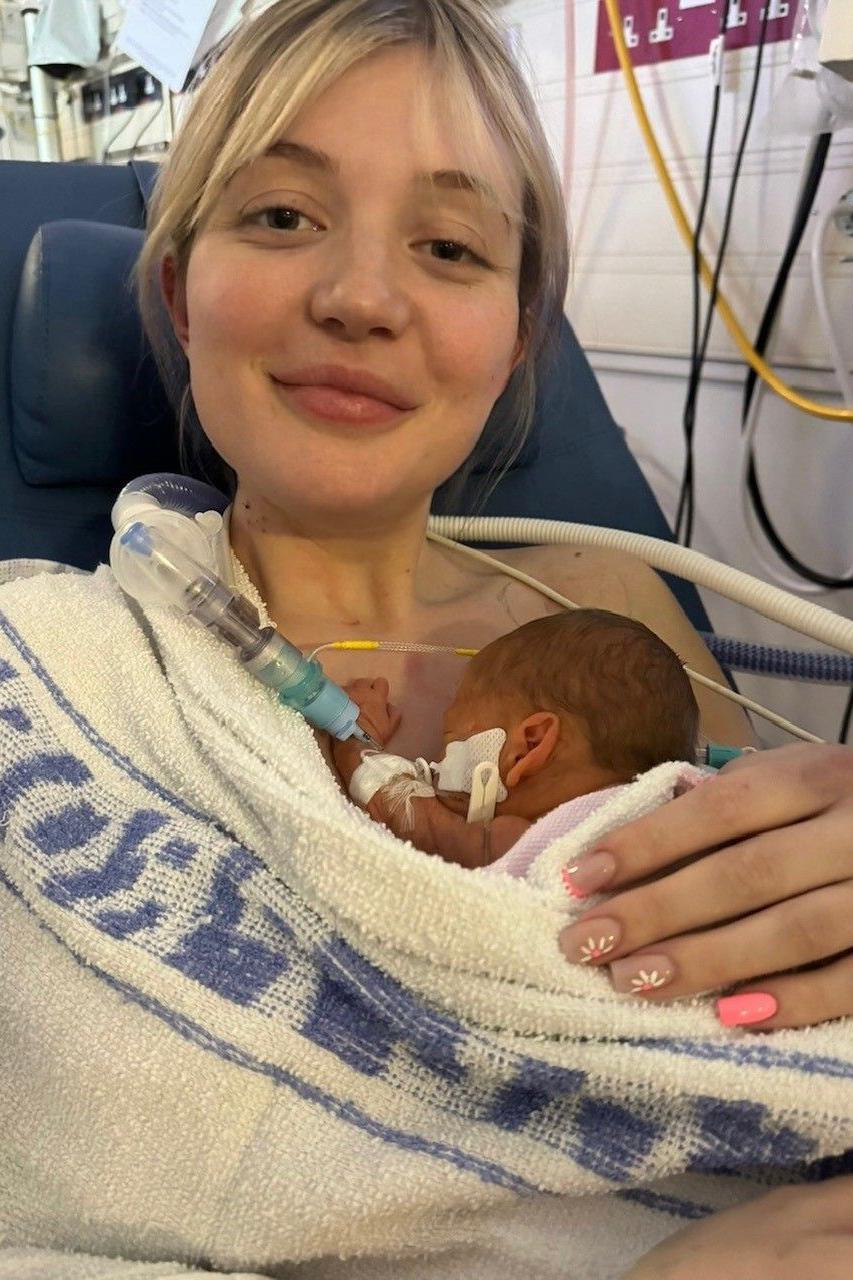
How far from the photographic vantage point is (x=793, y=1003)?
671mm

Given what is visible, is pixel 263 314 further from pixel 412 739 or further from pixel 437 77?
pixel 412 739

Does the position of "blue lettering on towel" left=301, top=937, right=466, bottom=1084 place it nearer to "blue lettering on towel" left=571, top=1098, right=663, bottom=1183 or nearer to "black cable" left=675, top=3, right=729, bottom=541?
"blue lettering on towel" left=571, top=1098, right=663, bottom=1183

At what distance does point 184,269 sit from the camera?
1.14 m

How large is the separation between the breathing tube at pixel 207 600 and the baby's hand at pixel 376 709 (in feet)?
0.11

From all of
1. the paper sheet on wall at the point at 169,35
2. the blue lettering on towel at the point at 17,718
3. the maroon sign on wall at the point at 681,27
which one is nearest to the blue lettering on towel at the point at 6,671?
the blue lettering on towel at the point at 17,718

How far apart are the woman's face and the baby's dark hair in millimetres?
270

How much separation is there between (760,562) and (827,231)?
0.61m

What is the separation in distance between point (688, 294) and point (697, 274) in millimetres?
52

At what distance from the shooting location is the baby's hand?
98 centimetres

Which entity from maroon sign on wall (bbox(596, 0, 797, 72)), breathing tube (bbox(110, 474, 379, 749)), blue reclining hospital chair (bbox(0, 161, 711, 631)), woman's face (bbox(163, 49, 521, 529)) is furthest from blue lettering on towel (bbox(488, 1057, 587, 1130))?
maroon sign on wall (bbox(596, 0, 797, 72))

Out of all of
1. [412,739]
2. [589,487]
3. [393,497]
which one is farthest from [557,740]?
[589,487]

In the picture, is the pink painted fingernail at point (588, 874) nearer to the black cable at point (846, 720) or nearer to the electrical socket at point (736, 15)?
the black cable at point (846, 720)

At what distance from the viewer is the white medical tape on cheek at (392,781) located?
84cm

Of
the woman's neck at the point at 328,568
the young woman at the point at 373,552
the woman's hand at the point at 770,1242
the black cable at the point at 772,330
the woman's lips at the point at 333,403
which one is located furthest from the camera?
the black cable at the point at 772,330
